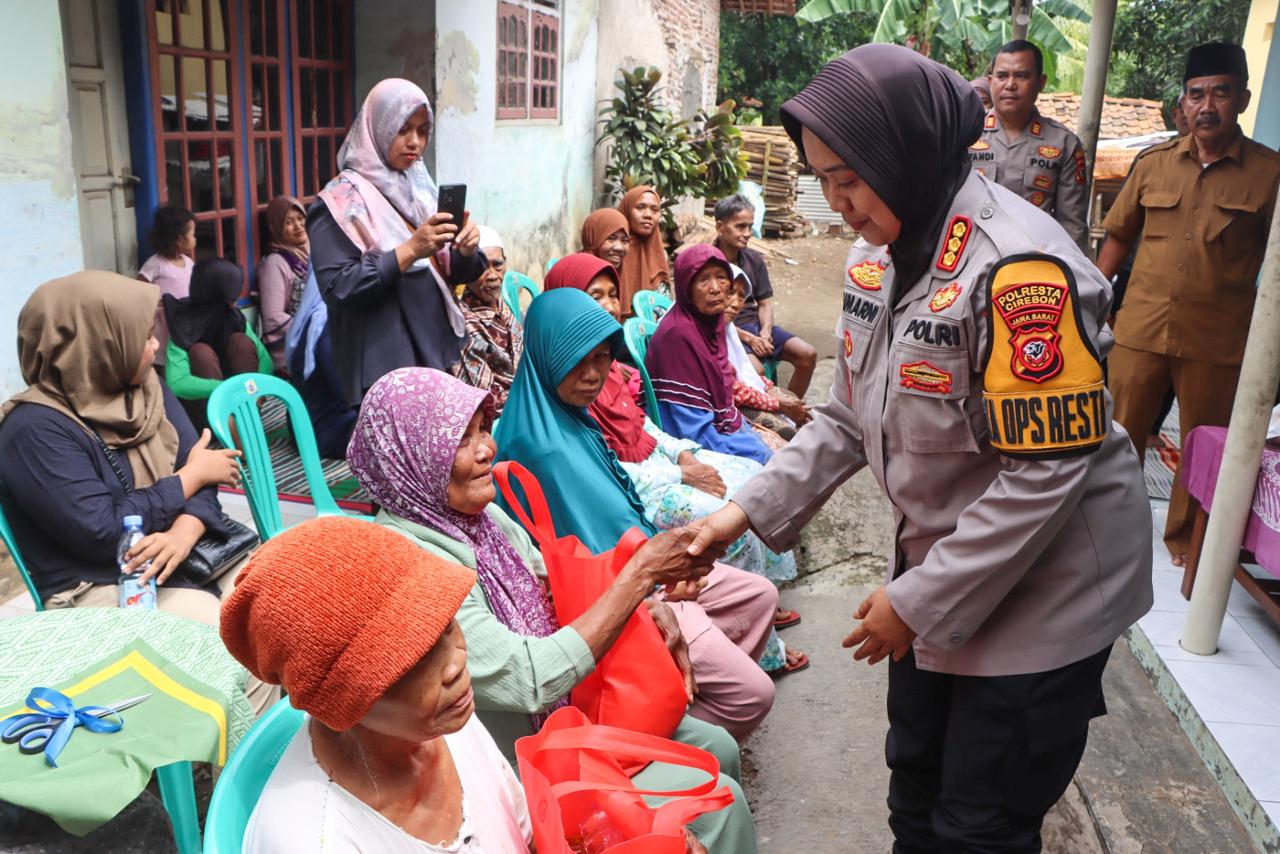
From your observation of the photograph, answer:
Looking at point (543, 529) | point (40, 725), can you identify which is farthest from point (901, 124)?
point (40, 725)

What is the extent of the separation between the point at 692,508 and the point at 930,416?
2005 millimetres

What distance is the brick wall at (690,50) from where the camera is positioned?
1365 cm

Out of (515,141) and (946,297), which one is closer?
(946,297)

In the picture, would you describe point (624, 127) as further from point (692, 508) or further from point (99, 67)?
point (692, 508)

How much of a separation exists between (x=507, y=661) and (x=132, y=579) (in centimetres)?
124

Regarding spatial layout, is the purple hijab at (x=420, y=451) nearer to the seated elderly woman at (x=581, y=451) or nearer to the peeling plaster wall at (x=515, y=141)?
the seated elderly woman at (x=581, y=451)

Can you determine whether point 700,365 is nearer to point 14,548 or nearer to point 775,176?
point 14,548

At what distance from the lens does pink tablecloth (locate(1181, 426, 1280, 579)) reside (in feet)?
11.5

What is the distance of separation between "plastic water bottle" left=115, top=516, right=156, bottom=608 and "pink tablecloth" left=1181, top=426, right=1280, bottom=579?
11.2 feet

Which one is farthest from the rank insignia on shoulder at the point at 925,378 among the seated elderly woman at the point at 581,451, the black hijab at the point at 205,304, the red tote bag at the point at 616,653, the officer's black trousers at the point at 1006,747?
the black hijab at the point at 205,304

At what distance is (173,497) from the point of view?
2.91 m

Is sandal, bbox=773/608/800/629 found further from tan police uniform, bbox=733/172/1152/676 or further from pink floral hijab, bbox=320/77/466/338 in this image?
tan police uniform, bbox=733/172/1152/676

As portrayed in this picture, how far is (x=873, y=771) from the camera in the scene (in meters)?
3.31

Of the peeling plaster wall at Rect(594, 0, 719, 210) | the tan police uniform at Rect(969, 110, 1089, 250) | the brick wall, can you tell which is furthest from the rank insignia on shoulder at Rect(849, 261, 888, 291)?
the brick wall
